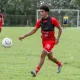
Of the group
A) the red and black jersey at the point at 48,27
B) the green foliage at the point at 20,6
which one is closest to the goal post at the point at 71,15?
the green foliage at the point at 20,6

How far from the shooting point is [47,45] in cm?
995


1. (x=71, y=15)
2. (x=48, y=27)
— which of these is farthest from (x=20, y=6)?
(x=48, y=27)

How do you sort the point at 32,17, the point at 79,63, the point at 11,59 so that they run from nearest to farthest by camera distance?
1. the point at 79,63
2. the point at 11,59
3. the point at 32,17

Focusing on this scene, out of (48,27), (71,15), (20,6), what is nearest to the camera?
(48,27)

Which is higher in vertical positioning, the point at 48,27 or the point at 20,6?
the point at 48,27

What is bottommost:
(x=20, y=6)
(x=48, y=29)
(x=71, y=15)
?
(x=20, y=6)

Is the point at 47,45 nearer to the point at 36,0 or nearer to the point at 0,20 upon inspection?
the point at 0,20

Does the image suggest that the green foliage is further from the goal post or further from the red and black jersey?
the red and black jersey

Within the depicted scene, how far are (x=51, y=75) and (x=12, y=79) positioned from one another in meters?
1.27

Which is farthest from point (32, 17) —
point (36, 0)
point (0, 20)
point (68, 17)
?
point (0, 20)

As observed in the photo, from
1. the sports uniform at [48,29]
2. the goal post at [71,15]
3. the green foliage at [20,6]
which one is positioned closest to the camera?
the sports uniform at [48,29]

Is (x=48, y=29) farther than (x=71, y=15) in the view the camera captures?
No

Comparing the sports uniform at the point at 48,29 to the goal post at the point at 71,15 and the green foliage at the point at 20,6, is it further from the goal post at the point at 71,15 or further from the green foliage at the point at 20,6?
the green foliage at the point at 20,6

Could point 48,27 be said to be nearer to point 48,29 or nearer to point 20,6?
point 48,29
